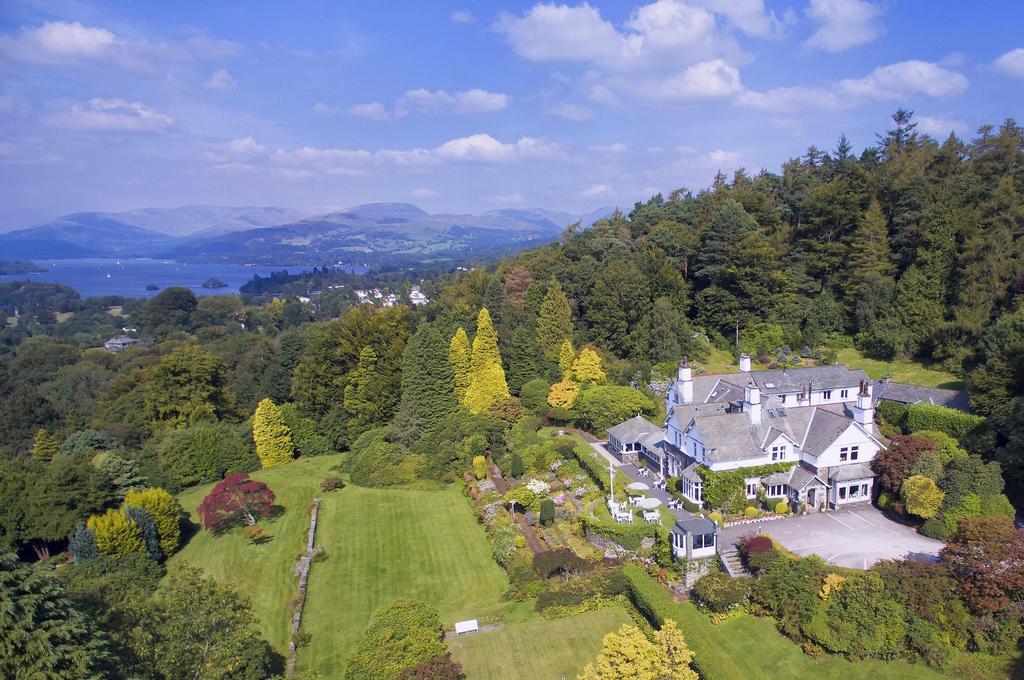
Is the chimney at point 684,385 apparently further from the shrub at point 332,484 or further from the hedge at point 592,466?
the shrub at point 332,484

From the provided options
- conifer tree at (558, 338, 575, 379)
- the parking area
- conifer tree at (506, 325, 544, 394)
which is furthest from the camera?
conifer tree at (506, 325, 544, 394)

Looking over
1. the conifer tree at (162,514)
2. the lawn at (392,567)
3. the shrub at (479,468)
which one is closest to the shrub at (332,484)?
the lawn at (392,567)

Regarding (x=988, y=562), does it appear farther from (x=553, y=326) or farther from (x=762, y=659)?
(x=553, y=326)

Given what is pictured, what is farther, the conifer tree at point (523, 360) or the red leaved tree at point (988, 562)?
the conifer tree at point (523, 360)

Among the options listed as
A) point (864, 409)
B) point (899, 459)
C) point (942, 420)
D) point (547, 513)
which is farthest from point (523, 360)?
point (942, 420)

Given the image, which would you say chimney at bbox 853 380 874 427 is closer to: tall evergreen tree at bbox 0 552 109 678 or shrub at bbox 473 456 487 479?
shrub at bbox 473 456 487 479

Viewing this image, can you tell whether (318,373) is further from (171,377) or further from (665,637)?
(665,637)

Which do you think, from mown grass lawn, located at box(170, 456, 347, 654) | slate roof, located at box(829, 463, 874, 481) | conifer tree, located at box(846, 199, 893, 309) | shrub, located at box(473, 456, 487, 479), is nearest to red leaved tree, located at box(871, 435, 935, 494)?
slate roof, located at box(829, 463, 874, 481)
